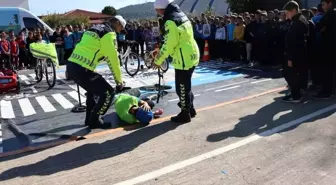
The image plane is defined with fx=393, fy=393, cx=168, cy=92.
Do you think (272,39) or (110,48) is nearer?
(110,48)

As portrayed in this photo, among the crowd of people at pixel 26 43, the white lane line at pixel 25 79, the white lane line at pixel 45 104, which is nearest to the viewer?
the white lane line at pixel 45 104

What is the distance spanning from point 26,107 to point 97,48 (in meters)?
3.45

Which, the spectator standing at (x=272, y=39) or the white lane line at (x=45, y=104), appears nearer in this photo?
the white lane line at (x=45, y=104)

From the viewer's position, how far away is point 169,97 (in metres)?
8.71

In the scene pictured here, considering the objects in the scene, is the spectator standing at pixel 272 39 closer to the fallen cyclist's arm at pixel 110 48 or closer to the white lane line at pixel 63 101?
the white lane line at pixel 63 101

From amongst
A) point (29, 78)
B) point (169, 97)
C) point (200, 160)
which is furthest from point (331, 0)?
point (29, 78)

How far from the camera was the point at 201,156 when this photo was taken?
493 cm

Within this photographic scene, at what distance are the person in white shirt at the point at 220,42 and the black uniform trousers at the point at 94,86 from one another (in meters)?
9.60

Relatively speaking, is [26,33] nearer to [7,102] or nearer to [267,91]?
[7,102]

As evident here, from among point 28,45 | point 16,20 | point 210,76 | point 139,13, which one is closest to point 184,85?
point 210,76

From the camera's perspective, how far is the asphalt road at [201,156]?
4340 millimetres

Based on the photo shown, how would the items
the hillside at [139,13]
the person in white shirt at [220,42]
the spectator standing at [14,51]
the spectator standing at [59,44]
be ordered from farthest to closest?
the hillside at [139,13] → the spectator standing at [59,44] → the spectator standing at [14,51] → the person in white shirt at [220,42]

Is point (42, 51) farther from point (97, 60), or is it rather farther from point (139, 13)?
point (139, 13)

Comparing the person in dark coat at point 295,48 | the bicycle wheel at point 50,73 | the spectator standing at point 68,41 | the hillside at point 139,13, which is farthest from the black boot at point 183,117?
the spectator standing at point 68,41
